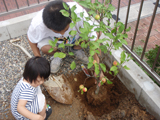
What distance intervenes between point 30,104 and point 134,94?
3.89 ft

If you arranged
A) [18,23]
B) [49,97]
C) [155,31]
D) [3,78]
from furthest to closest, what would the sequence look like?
[155,31] → [18,23] → [3,78] → [49,97]

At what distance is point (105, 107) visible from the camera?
2014 mm

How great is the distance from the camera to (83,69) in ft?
7.77

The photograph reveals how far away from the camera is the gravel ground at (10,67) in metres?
2.11

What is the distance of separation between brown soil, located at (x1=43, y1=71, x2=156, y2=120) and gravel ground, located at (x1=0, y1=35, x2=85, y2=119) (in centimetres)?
49

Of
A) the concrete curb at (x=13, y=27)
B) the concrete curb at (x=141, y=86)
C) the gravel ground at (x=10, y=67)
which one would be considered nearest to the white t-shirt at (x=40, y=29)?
the gravel ground at (x=10, y=67)

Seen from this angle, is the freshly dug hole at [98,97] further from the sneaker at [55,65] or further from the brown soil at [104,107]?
the sneaker at [55,65]

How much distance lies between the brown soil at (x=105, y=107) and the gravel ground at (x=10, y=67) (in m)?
0.49

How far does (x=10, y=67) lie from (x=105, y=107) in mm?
1518

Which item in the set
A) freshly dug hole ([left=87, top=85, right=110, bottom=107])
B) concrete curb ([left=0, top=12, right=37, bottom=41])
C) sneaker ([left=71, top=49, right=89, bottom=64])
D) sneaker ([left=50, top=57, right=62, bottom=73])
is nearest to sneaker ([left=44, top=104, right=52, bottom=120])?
freshly dug hole ([left=87, top=85, right=110, bottom=107])

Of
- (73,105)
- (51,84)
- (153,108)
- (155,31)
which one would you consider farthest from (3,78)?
(155,31)

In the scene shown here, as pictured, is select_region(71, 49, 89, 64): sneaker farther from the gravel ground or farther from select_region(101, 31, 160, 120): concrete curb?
select_region(101, 31, 160, 120): concrete curb

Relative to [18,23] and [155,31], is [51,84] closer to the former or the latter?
[18,23]

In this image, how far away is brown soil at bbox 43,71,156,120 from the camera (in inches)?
71.1
